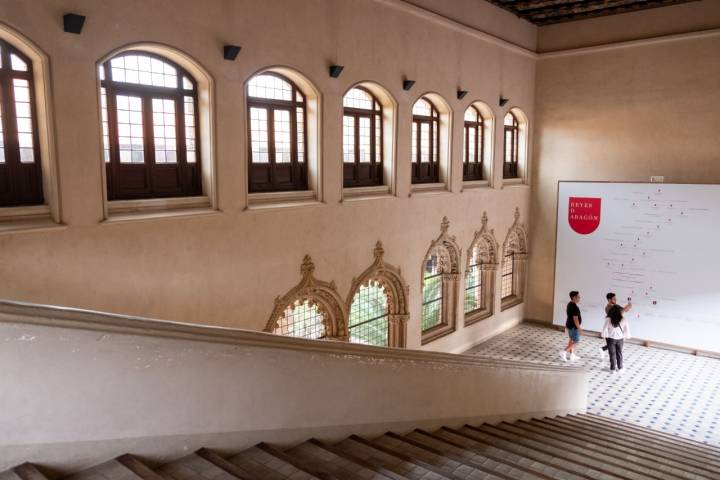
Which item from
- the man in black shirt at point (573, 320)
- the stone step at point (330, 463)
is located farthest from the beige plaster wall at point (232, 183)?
the stone step at point (330, 463)

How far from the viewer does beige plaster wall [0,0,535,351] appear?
638 centimetres

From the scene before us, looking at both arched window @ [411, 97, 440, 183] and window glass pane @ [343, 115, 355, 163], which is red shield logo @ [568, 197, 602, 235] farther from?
window glass pane @ [343, 115, 355, 163]

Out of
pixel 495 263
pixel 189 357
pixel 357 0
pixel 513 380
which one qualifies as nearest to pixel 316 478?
pixel 189 357

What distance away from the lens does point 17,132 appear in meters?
6.30

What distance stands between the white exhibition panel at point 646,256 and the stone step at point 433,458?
1177cm

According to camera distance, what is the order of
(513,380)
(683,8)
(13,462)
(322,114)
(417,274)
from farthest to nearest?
(683,8) → (417,274) → (322,114) → (513,380) → (13,462)

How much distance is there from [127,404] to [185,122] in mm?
5654

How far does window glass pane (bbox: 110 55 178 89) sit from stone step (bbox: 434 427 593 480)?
5503 millimetres

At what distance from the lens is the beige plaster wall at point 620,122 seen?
13.8 metres

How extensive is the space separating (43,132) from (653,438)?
28.4ft

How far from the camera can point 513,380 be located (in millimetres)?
6930

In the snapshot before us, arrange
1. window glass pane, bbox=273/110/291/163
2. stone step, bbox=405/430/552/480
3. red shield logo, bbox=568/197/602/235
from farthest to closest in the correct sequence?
red shield logo, bbox=568/197/602/235 < window glass pane, bbox=273/110/291/163 < stone step, bbox=405/430/552/480

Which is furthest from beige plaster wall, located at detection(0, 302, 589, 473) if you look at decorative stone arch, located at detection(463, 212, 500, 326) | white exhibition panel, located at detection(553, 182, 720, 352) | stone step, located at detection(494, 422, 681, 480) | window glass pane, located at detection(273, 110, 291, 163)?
white exhibition panel, located at detection(553, 182, 720, 352)

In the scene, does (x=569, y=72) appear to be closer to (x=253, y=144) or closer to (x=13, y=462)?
(x=253, y=144)
